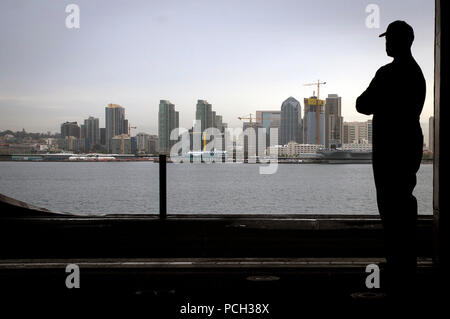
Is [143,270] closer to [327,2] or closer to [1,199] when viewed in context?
[1,199]

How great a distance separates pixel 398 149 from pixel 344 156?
155 meters

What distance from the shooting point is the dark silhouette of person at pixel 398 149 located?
3.64m

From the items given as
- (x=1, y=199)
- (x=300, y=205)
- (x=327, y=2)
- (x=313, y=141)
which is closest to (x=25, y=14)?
(x=327, y=2)

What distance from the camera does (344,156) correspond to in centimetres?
15488

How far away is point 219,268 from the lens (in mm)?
5578

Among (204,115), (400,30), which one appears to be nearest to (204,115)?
(204,115)

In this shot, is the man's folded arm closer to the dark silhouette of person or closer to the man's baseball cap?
the dark silhouette of person

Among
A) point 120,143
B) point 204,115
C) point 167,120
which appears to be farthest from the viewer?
point 204,115

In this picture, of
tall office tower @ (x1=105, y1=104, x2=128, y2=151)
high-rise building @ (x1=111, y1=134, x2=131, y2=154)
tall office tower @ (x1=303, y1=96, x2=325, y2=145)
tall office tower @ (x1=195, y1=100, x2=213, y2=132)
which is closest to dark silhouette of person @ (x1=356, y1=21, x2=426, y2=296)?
tall office tower @ (x1=105, y1=104, x2=128, y2=151)

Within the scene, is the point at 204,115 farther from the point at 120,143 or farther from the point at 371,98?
the point at 371,98

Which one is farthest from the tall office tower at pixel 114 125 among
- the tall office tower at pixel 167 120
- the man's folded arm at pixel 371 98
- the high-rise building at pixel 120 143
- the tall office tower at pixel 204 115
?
the man's folded arm at pixel 371 98

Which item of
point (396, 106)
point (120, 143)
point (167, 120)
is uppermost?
point (167, 120)

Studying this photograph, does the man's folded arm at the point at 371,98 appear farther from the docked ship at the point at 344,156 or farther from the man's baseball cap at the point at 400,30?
the docked ship at the point at 344,156

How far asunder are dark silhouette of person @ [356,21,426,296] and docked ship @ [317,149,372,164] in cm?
14301
